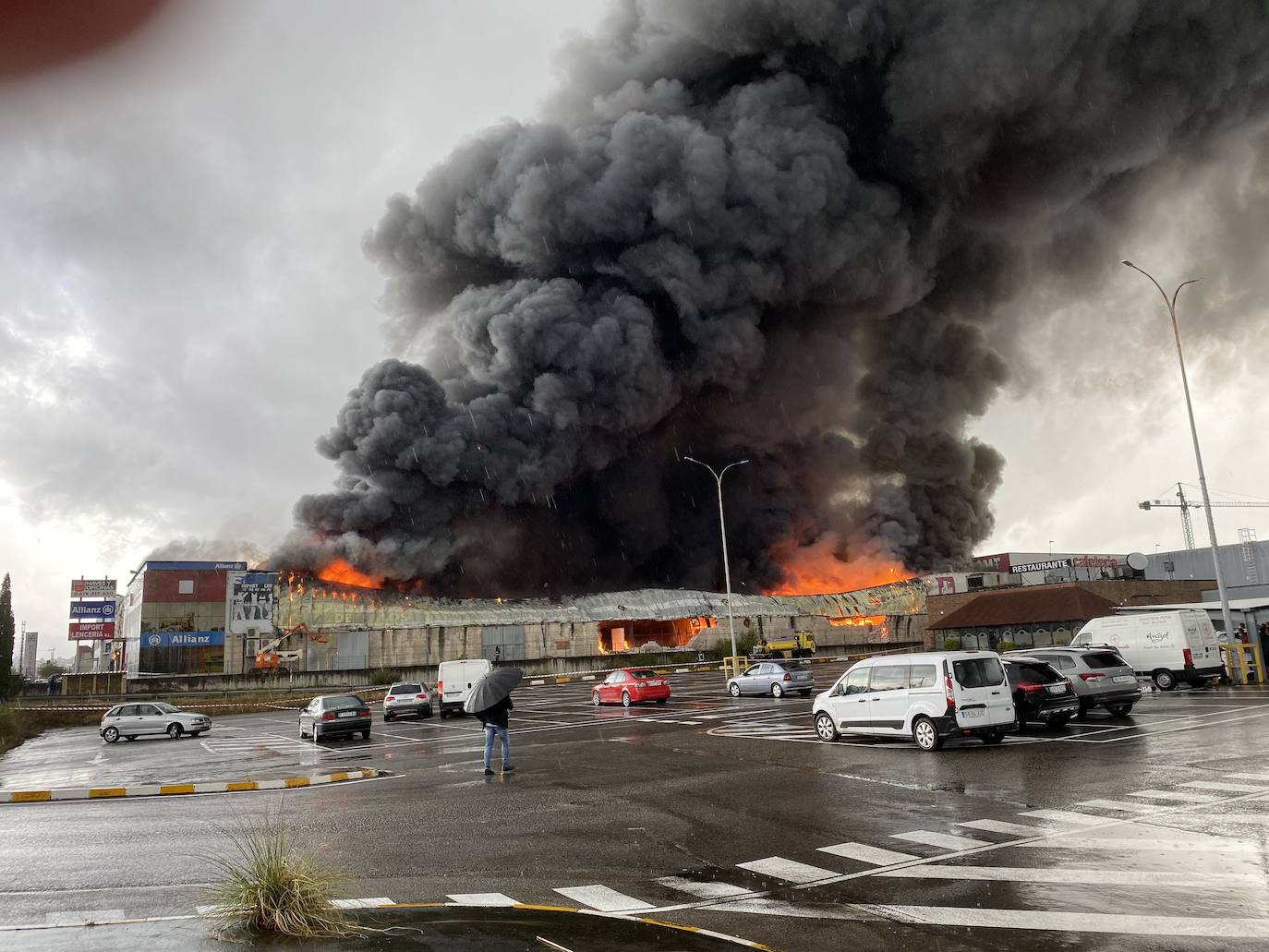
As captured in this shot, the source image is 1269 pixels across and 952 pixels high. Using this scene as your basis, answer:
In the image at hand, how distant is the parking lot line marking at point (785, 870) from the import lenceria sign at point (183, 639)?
53164mm

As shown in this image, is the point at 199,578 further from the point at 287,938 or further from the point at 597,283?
the point at 287,938

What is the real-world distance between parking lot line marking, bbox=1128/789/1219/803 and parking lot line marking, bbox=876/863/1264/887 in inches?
116

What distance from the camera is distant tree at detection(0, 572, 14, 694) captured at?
142 feet

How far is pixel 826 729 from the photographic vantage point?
1511 cm

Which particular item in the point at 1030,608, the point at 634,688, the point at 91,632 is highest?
the point at 91,632

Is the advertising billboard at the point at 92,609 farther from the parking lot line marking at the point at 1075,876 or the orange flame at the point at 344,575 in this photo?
the parking lot line marking at the point at 1075,876

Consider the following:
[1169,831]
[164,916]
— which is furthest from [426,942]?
[1169,831]

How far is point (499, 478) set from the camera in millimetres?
57250

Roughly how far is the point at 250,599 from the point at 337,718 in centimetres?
3624

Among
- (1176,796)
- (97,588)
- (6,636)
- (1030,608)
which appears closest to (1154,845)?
(1176,796)

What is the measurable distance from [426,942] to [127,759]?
18.3 metres

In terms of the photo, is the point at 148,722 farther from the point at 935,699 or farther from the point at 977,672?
the point at 977,672

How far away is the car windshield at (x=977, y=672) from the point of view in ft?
43.2

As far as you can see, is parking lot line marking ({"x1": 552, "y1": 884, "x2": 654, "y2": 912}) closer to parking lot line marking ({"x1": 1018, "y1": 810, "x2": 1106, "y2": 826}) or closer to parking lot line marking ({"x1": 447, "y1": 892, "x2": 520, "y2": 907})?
parking lot line marking ({"x1": 447, "y1": 892, "x2": 520, "y2": 907})
